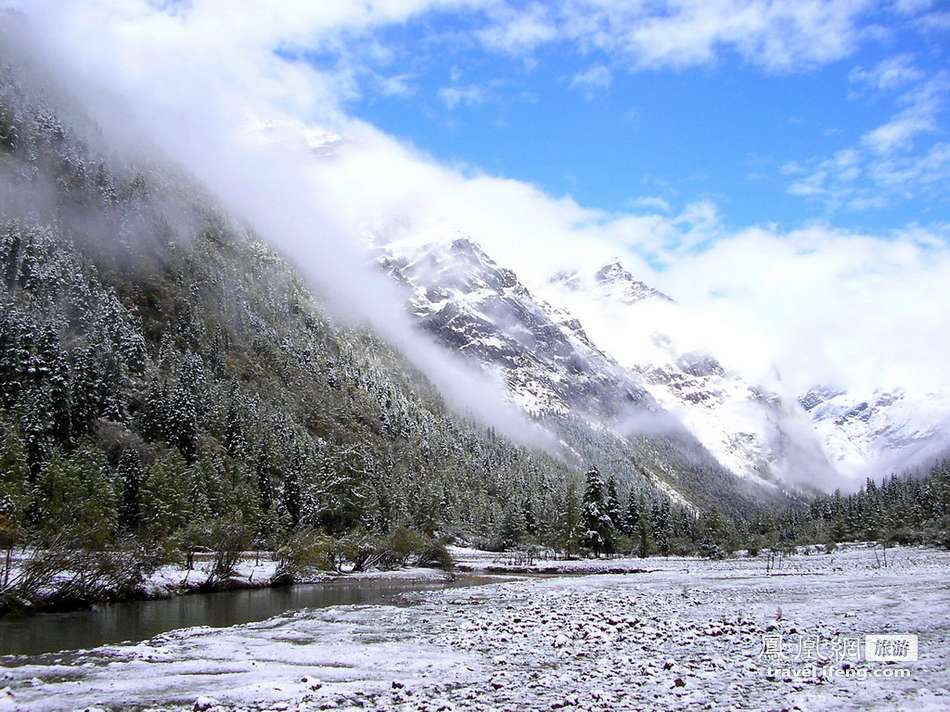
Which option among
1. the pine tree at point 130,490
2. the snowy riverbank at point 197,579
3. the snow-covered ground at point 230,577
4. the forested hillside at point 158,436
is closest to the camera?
the snowy riverbank at point 197,579

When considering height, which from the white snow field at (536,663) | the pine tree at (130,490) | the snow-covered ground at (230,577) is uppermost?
the pine tree at (130,490)

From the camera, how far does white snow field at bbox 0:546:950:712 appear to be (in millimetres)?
15578

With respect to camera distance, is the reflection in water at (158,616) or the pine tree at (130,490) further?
the pine tree at (130,490)

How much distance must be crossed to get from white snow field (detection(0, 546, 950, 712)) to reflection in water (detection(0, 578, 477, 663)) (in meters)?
4.14

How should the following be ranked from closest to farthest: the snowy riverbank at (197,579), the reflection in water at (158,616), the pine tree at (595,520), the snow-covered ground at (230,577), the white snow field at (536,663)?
the white snow field at (536,663) < the reflection in water at (158,616) < the snowy riverbank at (197,579) < the snow-covered ground at (230,577) < the pine tree at (595,520)

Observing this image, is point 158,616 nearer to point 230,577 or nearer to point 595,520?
point 230,577

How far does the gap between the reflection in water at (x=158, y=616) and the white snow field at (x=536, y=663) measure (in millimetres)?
4145

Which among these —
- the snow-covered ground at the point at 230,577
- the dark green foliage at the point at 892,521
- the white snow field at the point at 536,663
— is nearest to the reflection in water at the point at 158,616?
the snow-covered ground at the point at 230,577

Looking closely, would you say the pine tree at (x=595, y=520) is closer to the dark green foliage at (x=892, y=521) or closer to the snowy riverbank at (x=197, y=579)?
the snowy riverbank at (x=197, y=579)

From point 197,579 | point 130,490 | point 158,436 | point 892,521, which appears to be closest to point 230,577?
point 197,579

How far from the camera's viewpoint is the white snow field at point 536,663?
15578 mm

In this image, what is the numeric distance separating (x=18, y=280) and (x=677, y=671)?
15294 centimetres

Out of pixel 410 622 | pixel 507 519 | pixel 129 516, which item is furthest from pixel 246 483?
pixel 410 622

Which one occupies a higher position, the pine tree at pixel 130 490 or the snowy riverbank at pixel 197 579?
the pine tree at pixel 130 490
